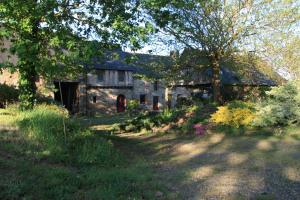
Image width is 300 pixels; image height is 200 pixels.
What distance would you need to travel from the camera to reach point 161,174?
30.3ft

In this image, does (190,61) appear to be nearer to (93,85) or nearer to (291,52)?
(291,52)

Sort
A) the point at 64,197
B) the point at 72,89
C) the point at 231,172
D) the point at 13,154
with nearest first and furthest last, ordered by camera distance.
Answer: the point at 64,197 < the point at 13,154 < the point at 231,172 < the point at 72,89

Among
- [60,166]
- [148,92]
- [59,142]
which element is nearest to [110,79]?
[148,92]

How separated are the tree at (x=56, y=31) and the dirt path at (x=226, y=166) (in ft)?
13.1

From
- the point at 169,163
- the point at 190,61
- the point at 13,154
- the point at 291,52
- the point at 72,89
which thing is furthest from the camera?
the point at 72,89

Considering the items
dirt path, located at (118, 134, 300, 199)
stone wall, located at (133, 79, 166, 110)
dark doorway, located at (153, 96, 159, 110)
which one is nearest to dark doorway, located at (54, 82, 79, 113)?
stone wall, located at (133, 79, 166, 110)

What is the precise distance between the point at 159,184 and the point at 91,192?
169 cm

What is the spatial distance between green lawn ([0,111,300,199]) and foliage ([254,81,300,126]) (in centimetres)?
249

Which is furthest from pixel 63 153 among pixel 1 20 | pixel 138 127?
pixel 138 127

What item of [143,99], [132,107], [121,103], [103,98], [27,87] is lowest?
[132,107]

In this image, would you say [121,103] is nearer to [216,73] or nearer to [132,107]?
[132,107]

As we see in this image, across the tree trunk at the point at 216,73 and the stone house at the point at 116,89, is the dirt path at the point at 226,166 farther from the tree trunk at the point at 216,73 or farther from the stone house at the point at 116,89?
the stone house at the point at 116,89

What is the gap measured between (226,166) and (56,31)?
763cm

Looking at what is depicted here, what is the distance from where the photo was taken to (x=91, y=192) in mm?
6969
